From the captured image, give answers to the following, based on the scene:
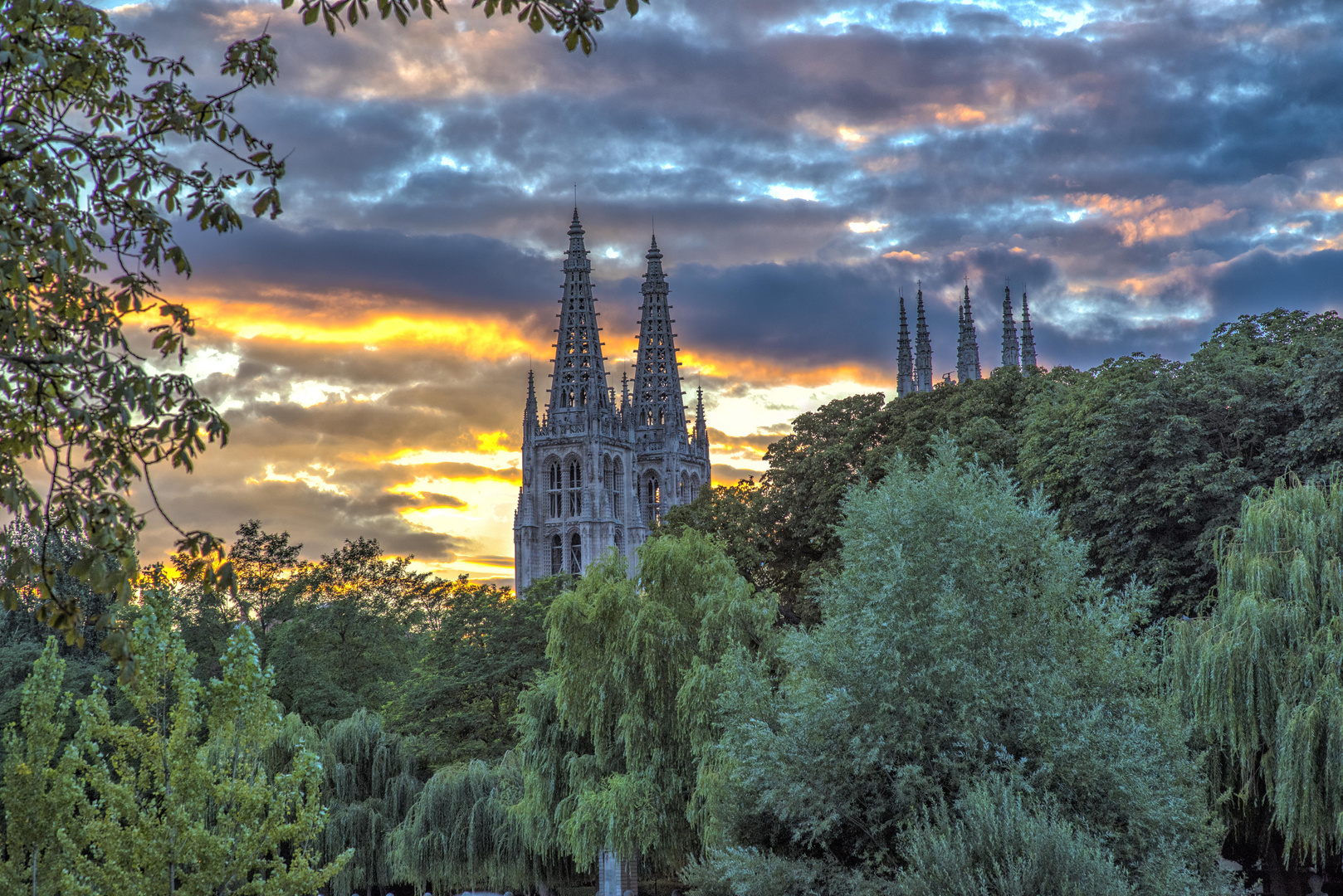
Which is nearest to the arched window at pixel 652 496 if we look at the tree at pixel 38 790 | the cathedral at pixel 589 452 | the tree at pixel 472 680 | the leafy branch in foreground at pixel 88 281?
the cathedral at pixel 589 452

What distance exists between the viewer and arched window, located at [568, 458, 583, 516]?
127 metres

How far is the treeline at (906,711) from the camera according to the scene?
672 inches

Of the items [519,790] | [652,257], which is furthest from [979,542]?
[652,257]

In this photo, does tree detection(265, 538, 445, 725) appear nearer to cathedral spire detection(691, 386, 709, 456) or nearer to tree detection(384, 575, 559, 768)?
tree detection(384, 575, 559, 768)

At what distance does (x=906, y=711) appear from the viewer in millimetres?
17688

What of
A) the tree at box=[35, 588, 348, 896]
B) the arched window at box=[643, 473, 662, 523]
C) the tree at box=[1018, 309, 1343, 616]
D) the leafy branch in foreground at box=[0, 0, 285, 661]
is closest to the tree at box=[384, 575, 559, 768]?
the tree at box=[1018, 309, 1343, 616]

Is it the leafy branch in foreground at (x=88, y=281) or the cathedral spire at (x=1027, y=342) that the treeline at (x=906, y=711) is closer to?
the leafy branch in foreground at (x=88, y=281)

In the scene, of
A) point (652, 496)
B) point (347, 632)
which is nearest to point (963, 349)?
point (347, 632)

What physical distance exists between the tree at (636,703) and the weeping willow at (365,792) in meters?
9.84

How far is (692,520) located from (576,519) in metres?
77.6

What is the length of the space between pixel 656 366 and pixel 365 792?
10265 centimetres

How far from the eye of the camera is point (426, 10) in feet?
27.5

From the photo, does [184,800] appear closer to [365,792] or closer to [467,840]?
[467,840]

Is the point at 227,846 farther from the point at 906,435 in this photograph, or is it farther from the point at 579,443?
the point at 579,443
